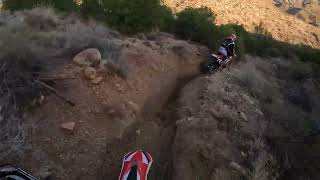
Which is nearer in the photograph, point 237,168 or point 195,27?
point 237,168

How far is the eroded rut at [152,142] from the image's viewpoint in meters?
7.95

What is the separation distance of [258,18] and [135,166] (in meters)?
34.2

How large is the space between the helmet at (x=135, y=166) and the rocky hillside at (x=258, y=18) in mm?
27168

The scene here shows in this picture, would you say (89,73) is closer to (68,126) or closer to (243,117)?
(68,126)

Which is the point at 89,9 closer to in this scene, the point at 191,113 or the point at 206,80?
the point at 206,80

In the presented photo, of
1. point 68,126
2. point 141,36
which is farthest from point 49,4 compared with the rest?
point 68,126

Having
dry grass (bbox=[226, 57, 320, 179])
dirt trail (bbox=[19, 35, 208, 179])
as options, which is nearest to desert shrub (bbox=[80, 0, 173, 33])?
dirt trail (bbox=[19, 35, 208, 179])

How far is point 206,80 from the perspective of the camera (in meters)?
11.9

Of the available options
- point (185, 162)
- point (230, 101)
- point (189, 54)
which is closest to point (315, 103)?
point (230, 101)

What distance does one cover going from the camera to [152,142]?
29.2 feet

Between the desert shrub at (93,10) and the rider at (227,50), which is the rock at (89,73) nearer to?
the desert shrub at (93,10)

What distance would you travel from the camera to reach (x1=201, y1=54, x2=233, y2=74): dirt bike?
13.1 meters

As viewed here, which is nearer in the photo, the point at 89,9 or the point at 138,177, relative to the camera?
the point at 138,177

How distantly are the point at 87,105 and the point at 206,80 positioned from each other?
4.54 m
